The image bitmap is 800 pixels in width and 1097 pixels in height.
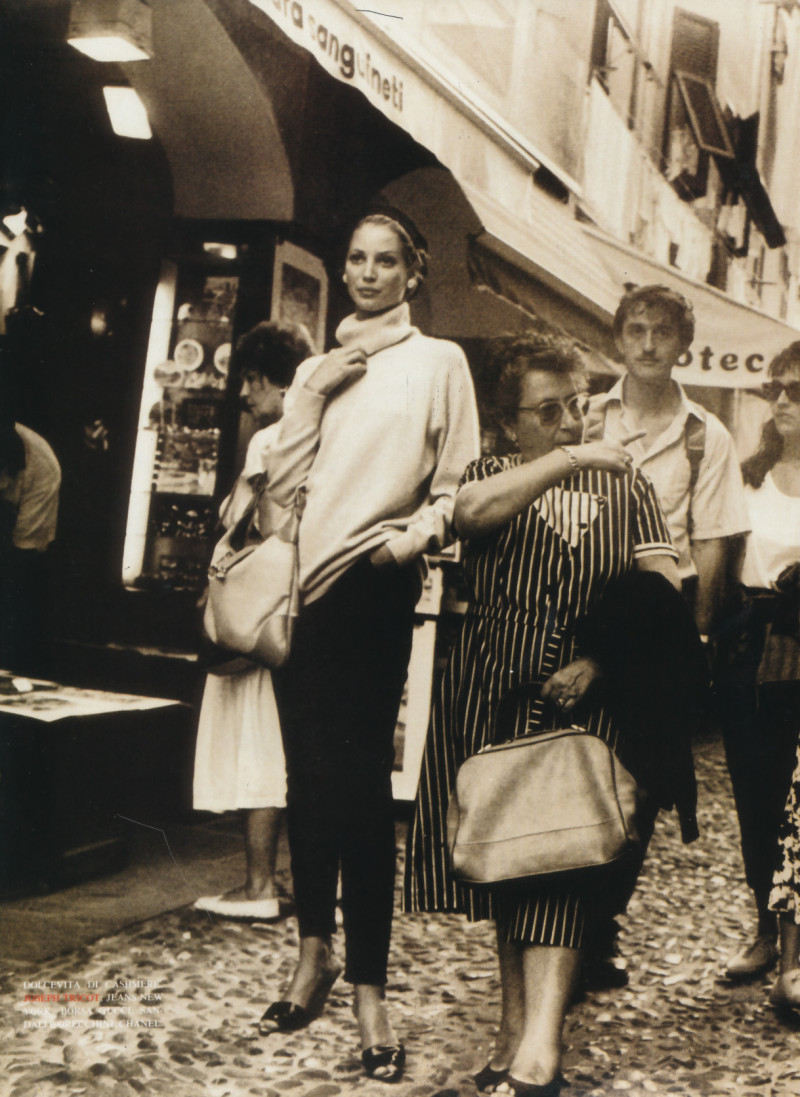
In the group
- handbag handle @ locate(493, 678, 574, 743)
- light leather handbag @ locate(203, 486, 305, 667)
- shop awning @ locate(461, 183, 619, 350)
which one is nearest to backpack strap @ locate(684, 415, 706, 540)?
shop awning @ locate(461, 183, 619, 350)

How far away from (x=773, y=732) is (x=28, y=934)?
2.23 metres

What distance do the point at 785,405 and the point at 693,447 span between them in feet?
1.05

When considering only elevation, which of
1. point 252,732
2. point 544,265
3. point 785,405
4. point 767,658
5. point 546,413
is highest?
point 544,265

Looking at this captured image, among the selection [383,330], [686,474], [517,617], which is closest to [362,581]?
[517,617]

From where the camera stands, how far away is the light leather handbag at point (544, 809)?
2.34 m

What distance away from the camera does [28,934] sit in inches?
121

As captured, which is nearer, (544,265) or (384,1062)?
(384,1062)

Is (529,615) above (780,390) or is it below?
below

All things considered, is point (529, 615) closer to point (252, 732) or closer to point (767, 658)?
point (767, 658)

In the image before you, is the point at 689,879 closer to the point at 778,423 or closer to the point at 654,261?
the point at 778,423

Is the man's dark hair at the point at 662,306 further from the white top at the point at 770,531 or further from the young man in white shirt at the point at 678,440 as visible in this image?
the white top at the point at 770,531

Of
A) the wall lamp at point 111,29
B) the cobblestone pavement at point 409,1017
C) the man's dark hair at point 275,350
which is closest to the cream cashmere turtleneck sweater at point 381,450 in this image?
the man's dark hair at point 275,350

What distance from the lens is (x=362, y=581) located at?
2729 mm

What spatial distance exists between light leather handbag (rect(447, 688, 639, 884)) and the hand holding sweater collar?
111 cm
